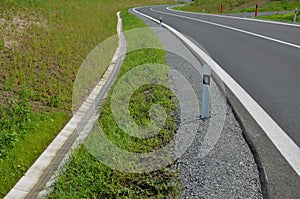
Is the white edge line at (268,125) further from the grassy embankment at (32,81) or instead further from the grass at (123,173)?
the grassy embankment at (32,81)

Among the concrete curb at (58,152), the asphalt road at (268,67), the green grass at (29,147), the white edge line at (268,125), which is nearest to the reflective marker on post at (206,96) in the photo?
the white edge line at (268,125)

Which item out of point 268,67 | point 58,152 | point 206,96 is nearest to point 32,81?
point 58,152

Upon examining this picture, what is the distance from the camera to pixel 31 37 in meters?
11.0

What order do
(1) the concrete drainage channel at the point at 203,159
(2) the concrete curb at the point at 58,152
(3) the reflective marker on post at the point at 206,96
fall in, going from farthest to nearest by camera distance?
(3) the reflective marker on post at the point at 206,96
(2) the concrete curb at the point at 58,152
(1) the concrete drainage channel at the point at 203,159

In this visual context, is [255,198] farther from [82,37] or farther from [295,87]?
[82,37]

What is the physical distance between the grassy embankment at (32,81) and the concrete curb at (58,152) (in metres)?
0.16

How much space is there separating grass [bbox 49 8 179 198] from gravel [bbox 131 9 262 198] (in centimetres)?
20

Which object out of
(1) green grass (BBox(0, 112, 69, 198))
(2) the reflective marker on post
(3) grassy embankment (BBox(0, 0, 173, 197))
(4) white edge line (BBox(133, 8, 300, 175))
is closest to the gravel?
(2) the reflective marker on post

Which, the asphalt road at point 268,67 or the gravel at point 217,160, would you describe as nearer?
the gravel at point 217,160

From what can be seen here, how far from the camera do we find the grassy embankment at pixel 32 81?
5.30 m

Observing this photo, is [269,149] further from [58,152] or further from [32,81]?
[32,81]

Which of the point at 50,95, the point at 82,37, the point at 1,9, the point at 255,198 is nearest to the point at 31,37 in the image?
the point at 82,37

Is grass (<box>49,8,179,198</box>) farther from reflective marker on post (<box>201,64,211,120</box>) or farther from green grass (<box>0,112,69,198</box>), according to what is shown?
green grass (<box>0,112,69,198</box>)

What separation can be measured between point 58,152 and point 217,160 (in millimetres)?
2837
